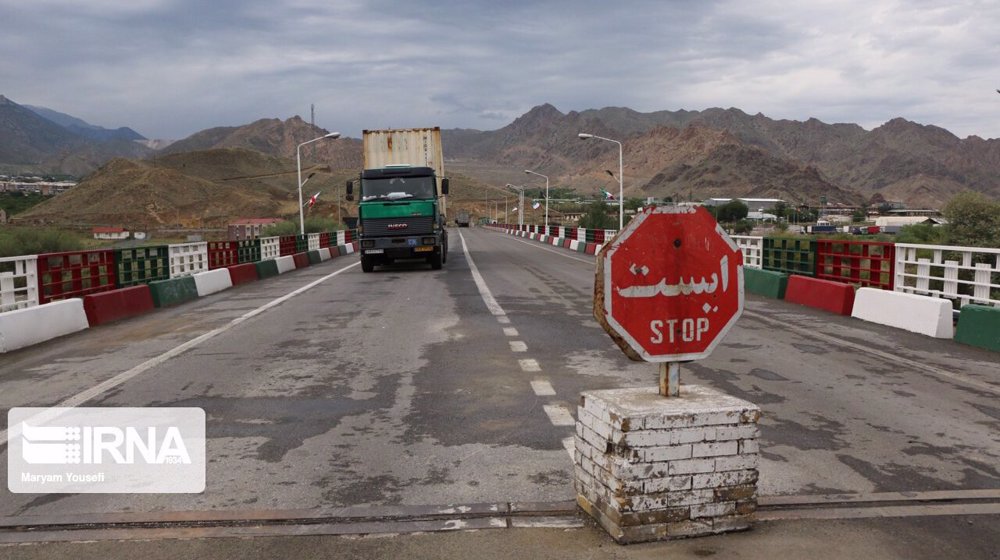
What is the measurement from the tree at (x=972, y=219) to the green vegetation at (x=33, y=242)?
1954 inches

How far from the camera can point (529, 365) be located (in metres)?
8.48

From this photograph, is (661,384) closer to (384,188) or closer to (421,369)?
(421,369)

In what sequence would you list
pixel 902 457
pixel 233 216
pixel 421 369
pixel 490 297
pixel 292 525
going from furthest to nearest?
pixel 233 216 < pixel 490 297 < pixel 421 369 < pixel 902 457 < pixel 292 525

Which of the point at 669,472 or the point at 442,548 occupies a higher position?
the point at 669,472

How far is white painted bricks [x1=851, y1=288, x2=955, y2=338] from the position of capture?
1104 centimetres

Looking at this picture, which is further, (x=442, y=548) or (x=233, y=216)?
(x=233, y=216)

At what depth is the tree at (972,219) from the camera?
157ft

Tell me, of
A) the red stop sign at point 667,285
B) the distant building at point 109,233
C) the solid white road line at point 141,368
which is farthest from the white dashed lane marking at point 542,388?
the distant building at point 109,233

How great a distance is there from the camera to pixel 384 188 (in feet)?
76.9

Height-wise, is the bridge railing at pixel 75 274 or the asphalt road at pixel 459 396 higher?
the bridge railing at pixel 75 274

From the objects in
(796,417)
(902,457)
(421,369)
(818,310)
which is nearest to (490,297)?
(818,310)

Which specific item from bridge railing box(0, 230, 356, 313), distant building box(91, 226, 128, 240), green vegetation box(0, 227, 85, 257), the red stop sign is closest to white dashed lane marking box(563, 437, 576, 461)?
the red stop sign

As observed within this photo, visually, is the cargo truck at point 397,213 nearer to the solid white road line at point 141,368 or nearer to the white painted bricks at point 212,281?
the white painted bricks at point 212,281

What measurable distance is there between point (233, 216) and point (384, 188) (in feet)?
392
